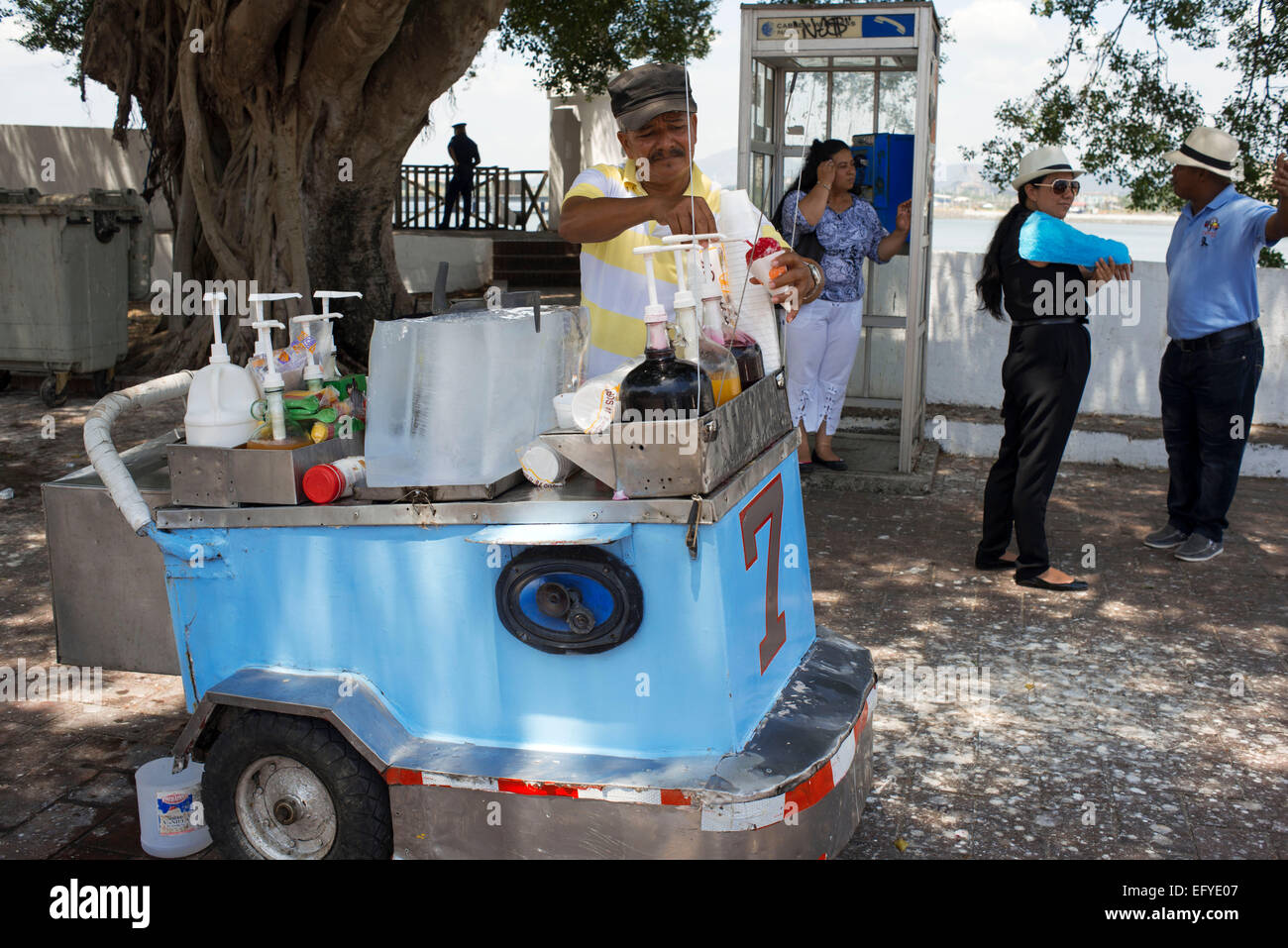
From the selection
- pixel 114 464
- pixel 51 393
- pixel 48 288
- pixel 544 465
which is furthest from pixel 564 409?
pixel 48 288

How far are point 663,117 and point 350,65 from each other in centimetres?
615

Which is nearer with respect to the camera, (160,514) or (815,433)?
(160,514)

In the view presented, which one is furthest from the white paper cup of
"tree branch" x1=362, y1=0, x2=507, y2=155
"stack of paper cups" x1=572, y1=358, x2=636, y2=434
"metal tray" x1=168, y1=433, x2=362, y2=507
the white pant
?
"tree branch" x1=362, y1=0, x2=507, y2=155

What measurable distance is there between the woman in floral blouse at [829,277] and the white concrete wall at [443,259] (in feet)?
33.6

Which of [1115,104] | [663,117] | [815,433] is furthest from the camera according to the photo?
[1115,104]

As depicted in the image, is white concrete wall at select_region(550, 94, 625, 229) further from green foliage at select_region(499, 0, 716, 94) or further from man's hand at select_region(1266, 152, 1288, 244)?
man's hand at select_region(1266, 152, 1288, 244)

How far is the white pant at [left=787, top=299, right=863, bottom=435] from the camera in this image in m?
7.31

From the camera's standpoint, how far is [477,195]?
21516 millimetres

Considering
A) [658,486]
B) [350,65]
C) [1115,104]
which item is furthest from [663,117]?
[1115,104]

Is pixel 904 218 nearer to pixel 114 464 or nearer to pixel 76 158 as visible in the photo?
pixel 114 464
